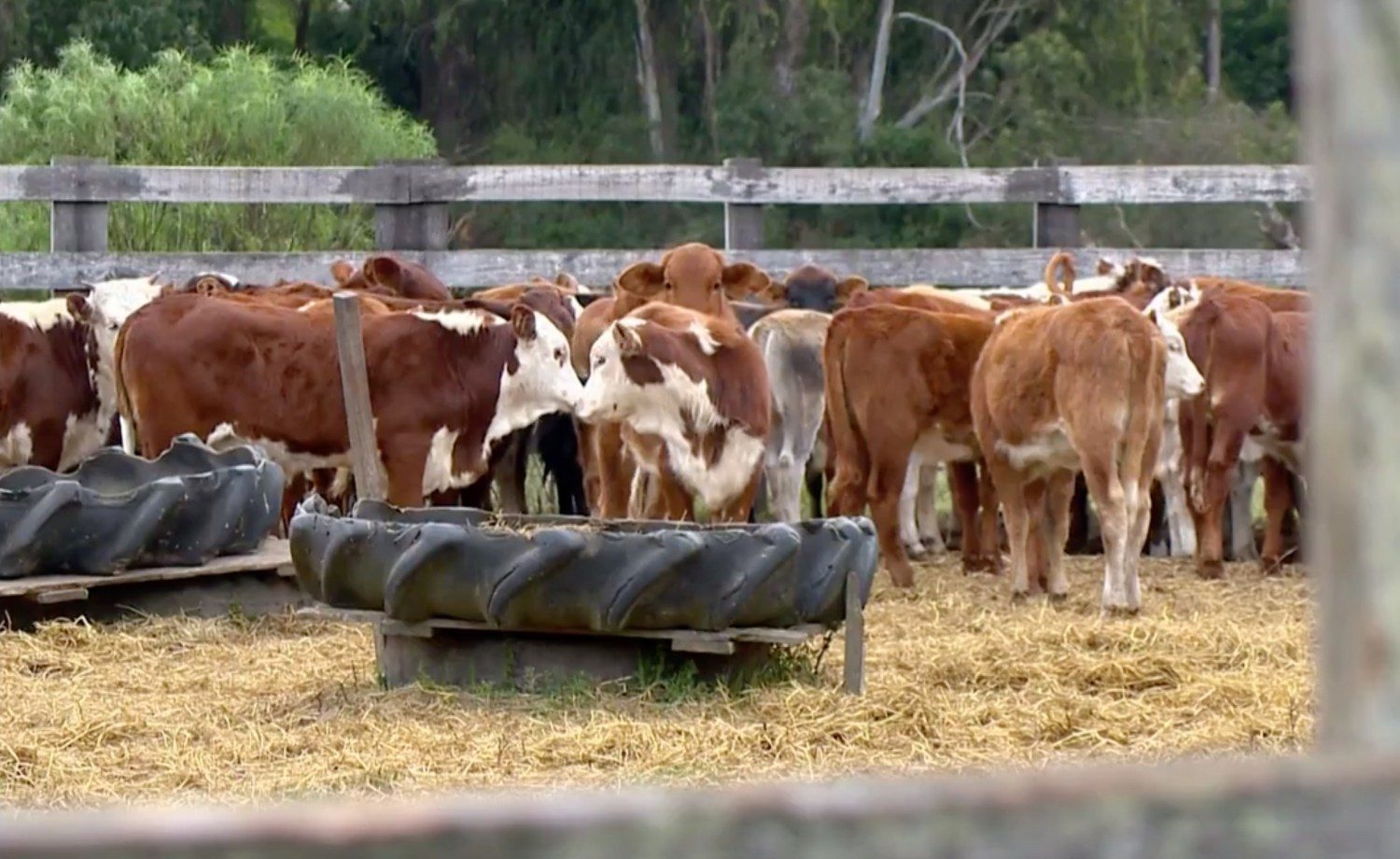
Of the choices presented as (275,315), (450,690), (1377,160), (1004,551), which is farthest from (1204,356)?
(1377,160)

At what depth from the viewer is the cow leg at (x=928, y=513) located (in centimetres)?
1450

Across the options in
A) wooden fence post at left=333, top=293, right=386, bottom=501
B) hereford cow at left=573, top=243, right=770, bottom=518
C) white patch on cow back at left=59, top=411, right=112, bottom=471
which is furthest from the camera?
white patch on cow back at left=59, top=411, right=112, bottom=471

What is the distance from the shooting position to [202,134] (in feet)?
83.3

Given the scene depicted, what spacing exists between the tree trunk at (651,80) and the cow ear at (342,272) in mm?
24621

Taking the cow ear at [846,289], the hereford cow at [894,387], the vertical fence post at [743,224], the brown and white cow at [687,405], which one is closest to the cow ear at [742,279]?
the hereford cow at [894,387]

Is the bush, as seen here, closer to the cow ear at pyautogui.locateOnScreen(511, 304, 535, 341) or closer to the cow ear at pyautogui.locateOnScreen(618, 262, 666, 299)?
A: the cow ear at pyautogui.locateOnScreen(618, 262, 666, 299)

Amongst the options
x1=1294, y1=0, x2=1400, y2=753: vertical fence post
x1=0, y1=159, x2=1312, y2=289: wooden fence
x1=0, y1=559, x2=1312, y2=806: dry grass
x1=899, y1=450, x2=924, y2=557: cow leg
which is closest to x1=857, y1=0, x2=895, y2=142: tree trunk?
x1=0, y1=159, x2=1312, y2=289: wooden fence

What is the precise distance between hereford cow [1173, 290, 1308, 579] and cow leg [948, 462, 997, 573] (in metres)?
1.19

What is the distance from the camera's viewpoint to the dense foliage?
122ft

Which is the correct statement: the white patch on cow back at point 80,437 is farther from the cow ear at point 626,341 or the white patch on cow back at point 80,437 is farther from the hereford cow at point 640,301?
the cow ear at point 626,341

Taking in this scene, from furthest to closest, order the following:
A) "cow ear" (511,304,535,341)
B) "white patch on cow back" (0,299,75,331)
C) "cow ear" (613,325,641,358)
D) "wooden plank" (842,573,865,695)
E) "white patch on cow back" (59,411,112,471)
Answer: "white patch on cow back" (59,411,112,471)
"white patch on cow back" (0,299,75,331)
"cow ear" (511,304,535,341)
"cow ear" (613,325,641,358)
"wooden plank" (842,573,865,695)

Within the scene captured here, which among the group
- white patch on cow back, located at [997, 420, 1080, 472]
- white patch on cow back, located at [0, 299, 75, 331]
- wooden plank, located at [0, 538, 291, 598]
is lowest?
wooden plank, located at [0, 538, 291, 598]

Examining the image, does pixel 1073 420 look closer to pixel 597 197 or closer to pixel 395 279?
pixel 395 279

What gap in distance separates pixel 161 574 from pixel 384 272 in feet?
15.1
